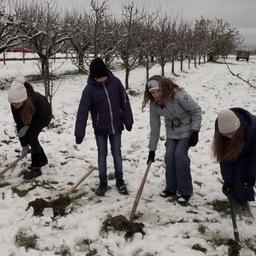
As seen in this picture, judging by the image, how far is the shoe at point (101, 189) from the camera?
478 centimetres

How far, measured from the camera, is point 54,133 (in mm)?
7805

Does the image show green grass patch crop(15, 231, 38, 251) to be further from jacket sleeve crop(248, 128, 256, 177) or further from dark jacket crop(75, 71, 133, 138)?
jacket sleeve crop(248, 128, 256, 177)

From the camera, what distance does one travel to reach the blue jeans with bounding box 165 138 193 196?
14.4 feet

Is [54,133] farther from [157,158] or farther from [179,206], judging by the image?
[179,206]

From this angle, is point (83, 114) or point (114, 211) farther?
point (83, 114)

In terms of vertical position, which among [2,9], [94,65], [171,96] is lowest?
[171,96]

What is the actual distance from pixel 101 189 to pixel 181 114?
1463mm

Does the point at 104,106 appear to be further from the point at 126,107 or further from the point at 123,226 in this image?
the point at 123,226

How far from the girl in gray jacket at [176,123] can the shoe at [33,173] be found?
1.83m

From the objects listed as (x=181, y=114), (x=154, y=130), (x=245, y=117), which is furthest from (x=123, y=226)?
(x=245, y=117)

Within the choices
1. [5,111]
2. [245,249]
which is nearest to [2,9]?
[5,111]

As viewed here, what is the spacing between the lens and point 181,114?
434 cm

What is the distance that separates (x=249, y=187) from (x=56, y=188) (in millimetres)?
2534

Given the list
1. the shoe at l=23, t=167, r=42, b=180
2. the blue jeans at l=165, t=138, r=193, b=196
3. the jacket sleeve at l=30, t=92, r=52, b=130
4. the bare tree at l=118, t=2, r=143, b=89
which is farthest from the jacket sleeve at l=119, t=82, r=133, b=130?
the bare tree at l=118, t=2, r=143, b=89
